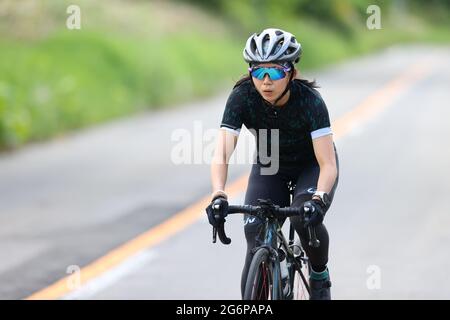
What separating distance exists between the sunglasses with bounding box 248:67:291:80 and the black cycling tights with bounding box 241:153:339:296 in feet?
2.25

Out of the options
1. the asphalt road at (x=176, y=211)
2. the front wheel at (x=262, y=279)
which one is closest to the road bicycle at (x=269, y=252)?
the front wheel at (x=262, y=279)

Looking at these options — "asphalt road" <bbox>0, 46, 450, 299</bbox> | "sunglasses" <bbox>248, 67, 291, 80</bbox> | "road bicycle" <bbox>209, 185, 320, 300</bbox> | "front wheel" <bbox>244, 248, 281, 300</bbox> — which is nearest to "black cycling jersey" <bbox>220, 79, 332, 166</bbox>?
"sunglasses" <bbox>248, 67, 291, 80</bbox>

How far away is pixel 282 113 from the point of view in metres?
5.84

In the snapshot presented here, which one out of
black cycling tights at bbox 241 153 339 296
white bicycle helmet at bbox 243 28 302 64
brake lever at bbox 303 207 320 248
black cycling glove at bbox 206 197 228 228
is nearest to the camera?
black cycling glove at bbox 206 197 228 228

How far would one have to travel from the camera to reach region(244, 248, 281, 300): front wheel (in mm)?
5504

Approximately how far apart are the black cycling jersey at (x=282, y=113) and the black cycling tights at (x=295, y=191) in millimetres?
282

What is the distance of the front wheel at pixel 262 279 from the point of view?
550cm

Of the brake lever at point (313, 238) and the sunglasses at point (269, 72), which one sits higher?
the sunglasses at point (269, 72)

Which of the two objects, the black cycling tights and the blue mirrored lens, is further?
the black cycling tights

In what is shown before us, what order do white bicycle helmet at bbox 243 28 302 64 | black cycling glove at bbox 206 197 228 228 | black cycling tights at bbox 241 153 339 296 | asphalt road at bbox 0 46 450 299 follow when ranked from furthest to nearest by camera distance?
asphalt road at bbox 0 46 450 299 < black cycling tights at bbox 241 153 339 296 < white bicycle helmet at bbox 243 28 302 64 < black cycling glove at bbox 206 197 228 228

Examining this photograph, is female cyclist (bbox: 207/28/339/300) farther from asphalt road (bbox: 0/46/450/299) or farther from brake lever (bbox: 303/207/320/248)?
asphalt road (bbox: 0/46/450/299)

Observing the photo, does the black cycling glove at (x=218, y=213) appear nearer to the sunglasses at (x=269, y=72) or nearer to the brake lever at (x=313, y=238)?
the brake lever at (x=313, y=238)

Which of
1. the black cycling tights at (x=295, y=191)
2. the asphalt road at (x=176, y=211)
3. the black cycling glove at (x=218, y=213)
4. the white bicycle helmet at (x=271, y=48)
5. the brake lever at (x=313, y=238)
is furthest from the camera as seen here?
the asphalt road at (x=176, y=211)

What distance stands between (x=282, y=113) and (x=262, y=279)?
0.90 meters
